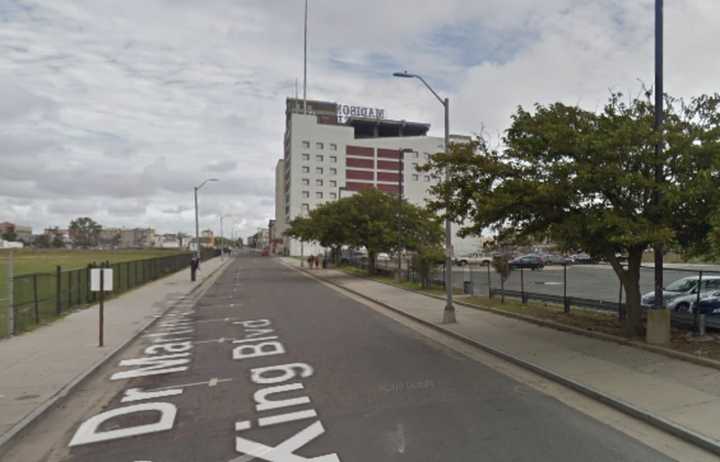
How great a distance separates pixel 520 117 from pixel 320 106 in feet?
415

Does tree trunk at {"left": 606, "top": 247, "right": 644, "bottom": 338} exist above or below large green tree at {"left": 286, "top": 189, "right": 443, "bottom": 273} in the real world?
below

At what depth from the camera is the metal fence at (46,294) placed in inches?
499

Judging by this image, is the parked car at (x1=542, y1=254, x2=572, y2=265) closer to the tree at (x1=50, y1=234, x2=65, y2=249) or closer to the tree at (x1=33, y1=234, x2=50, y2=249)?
the tree at (x1=33, y1=234, x2=50, y2=249)

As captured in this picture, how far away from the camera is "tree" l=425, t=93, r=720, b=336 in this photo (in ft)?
28.8

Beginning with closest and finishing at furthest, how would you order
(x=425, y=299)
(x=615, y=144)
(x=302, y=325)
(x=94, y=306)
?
1. (x=615, y=144)
2. (x=302, y=325)
3. (x=94, y=306)
4. (x=425, y=299)

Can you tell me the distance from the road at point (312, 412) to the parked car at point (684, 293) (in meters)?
6.57

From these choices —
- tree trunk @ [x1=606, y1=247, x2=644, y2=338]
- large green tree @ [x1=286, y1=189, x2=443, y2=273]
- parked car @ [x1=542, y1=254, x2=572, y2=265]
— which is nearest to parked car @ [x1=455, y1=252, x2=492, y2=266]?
parked car @ [x1=542, y1=254, x2=572, y2=265]

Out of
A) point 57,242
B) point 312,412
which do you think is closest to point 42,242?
point 57,242

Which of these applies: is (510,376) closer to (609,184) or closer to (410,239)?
(609,184)

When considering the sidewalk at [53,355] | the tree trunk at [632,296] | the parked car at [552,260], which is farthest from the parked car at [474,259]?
the tree trunk at [632,296]

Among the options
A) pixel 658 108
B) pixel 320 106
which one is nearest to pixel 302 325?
pixel 658 108

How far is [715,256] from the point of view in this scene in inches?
338

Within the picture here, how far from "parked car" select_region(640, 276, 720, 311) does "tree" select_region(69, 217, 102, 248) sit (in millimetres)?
157011

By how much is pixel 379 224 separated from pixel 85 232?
5839 inches
